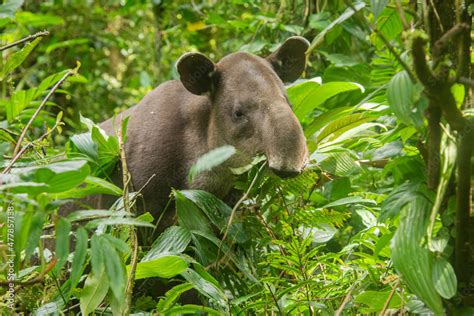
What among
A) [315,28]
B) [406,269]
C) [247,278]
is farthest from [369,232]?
[315,28]

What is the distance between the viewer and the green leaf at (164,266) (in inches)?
112

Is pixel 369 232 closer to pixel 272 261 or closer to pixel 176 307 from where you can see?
pixel 272 261

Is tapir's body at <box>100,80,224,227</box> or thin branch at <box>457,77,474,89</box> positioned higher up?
thin branch at <box>457,77,474,89</box>

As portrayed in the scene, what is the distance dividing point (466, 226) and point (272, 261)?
1207 mm

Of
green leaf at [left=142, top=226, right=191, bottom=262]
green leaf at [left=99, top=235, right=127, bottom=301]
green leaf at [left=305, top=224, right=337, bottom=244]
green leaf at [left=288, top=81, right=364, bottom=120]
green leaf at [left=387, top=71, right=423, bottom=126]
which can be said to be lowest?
green leaf at [left=305, top=224, right=337, bottom=244]

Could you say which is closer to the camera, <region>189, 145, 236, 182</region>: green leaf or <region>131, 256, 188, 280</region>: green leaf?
<region>189, 145, 236, 182</region>: green leaf

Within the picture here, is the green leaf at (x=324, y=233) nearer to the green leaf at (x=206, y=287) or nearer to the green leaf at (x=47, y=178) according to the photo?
the green leaf at (x=206, y=287)

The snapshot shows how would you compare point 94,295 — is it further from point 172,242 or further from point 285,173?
point 285,173

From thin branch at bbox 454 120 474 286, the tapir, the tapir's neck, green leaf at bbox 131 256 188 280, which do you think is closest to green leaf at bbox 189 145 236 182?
green leaf at bbox 131 256 188 280

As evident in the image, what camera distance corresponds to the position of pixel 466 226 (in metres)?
2.32

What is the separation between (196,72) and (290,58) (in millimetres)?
668

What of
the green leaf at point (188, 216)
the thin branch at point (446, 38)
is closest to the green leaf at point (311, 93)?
the green leaf at point (188, 216)

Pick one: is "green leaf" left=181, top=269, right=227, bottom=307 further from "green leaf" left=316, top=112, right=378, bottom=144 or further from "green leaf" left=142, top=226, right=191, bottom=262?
"green leaf" left=316, top=112, right=378, bottom=144

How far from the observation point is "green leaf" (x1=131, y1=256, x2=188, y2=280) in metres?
2.85
